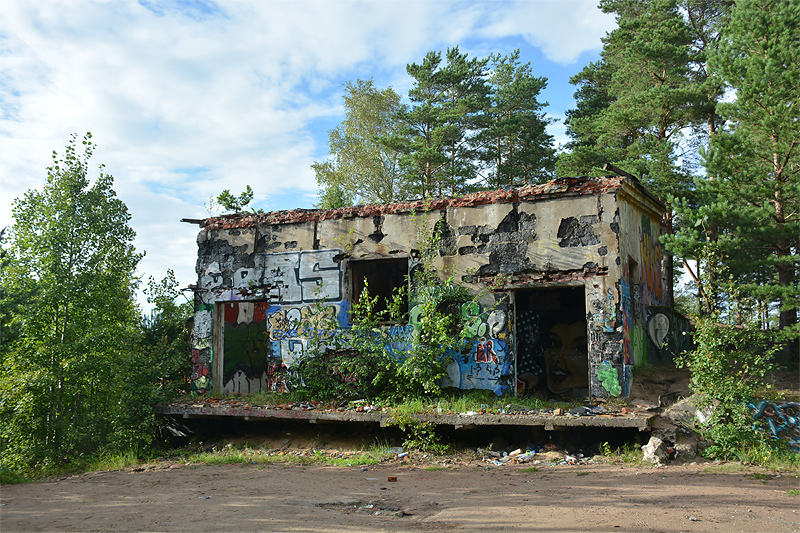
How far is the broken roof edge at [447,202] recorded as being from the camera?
9.91 meters

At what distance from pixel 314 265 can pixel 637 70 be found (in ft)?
40.6

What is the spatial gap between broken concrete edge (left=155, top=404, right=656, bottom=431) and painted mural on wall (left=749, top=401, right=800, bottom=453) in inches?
60.6

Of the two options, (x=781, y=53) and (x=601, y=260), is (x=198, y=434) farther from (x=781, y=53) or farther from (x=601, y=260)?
(x=781, y=53)

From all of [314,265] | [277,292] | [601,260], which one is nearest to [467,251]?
[601,260]

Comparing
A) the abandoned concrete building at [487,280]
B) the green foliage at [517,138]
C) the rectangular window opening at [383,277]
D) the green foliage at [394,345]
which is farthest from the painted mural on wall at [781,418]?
the green foliage at [517,138]

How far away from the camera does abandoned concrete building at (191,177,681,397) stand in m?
9.76

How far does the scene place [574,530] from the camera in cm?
512

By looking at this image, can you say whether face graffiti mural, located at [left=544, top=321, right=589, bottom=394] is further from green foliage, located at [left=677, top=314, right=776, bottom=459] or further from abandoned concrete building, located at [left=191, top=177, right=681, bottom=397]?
green foliage, located at [left=677, top=314, right=776, bottom=459]

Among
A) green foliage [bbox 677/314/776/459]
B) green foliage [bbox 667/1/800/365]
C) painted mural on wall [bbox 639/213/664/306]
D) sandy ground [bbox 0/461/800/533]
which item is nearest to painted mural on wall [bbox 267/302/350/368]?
sandy ground [bbox 0/461/800/533]

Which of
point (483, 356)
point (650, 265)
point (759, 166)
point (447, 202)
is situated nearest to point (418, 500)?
point (483, 356)

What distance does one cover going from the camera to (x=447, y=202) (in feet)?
35.9

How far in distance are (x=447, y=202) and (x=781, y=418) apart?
629 cm

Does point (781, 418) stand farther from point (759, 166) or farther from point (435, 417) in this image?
point (759, 166)

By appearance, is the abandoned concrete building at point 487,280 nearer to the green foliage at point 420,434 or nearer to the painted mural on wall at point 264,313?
the painted mural on wall at point 264,313
